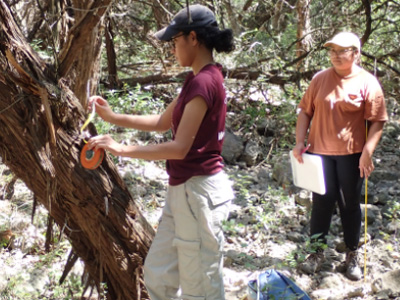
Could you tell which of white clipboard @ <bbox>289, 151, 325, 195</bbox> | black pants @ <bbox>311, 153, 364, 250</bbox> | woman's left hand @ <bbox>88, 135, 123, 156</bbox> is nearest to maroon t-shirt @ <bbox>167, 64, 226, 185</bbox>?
woman's left hand @ <bbox>88, 135, 123, 156</bbox>

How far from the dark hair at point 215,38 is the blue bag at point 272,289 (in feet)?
3.87

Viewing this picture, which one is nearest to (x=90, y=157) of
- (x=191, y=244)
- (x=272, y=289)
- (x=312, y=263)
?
(x=191, y=244)

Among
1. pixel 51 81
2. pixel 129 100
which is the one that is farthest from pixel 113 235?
pixel 129 100

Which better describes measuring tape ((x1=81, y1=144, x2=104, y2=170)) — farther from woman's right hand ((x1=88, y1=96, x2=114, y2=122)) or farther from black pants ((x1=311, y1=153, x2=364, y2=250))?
black pants ((x1=311, y1=153, x2=364, y2=250))

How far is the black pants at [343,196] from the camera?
3.97 metres

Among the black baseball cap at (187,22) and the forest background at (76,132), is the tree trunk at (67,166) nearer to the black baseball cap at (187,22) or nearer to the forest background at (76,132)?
the forest background at (76,132)

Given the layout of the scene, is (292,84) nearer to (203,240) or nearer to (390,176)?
(390,176)

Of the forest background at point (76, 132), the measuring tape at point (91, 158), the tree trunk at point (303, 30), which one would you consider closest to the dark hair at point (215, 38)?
the forest background at point (76, 132)

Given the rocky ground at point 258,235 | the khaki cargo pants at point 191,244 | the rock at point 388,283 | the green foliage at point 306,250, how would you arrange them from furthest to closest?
the rocky ground at point 258,235
the rock at point 388,283
the green foliage at point 306,250
the khaki cargo pants at point 191,244

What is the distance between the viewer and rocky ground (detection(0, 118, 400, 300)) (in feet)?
12.3

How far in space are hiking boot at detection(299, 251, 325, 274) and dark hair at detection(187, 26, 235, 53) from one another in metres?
2.05

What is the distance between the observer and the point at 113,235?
296cm

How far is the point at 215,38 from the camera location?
263 cm

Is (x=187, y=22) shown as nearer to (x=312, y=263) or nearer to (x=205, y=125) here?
(x=205, y=125)
